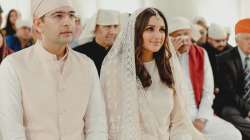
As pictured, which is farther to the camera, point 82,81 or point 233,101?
point 233,101

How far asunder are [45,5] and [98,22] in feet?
6.96

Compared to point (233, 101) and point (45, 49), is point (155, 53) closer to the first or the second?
point (45, 49)

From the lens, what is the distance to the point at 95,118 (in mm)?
3014

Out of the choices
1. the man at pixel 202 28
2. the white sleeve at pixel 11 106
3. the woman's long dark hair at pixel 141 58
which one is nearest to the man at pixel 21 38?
the man at pixel 202 28

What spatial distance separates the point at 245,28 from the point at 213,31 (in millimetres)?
3254

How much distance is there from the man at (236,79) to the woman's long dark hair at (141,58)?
1.60 meters

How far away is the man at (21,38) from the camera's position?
24.3 ft

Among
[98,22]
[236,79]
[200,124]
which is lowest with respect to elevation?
[200,124]

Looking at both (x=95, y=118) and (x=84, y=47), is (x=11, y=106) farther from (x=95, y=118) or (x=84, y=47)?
(x=84, y=47)

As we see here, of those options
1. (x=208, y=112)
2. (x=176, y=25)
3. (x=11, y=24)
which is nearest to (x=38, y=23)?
(x=176, y=25)

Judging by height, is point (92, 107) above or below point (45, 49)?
below

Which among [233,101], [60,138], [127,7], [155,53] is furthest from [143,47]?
[127,7]

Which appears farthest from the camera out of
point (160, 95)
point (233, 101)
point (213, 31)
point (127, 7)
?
point (127, 7)

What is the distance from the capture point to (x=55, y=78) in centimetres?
289
